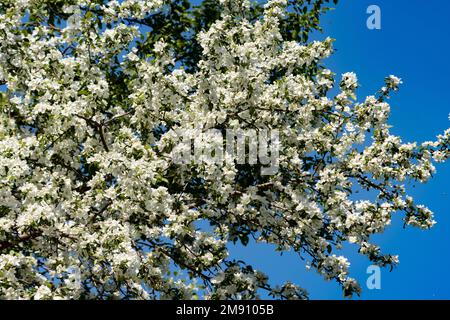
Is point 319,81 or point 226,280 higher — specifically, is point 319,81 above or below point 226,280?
above

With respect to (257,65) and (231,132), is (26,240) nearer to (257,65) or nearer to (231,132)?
(231,132)

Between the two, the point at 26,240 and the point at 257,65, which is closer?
the point at 26,240

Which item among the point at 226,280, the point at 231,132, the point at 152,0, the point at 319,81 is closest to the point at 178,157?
the point at 231,132

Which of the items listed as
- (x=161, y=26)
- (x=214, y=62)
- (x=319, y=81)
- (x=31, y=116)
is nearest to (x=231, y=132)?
(x=214, y=62)

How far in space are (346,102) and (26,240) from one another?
6111 mm

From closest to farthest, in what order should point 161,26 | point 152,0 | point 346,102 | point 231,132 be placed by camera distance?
point 231,132 → point 346,102 → point 152,0 → point 161,26

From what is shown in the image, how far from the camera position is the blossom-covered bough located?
10266 mm

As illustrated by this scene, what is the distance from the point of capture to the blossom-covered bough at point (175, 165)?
1027 centimetres

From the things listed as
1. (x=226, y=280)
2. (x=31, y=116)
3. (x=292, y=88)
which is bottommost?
(x=226, y=280)

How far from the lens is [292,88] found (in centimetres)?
1198

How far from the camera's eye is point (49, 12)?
47.8 ft

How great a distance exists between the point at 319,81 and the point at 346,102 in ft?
2.06

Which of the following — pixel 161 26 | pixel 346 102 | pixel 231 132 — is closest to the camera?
pixel 231 132

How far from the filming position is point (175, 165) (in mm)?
11164
